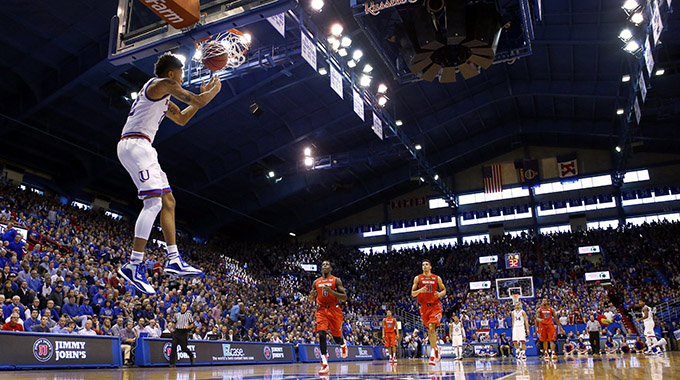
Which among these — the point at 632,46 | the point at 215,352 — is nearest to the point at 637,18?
the point at 632,46

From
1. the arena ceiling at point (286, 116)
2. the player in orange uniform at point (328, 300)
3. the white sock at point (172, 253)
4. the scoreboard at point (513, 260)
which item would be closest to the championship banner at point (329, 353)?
the player in orange uniform at point (328, 300)

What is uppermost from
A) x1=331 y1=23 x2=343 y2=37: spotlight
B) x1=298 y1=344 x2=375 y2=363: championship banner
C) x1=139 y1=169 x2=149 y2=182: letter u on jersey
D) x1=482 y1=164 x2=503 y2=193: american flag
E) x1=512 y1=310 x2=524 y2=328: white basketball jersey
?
x1=331 y1=23 x2=343 y2=37: spotlight

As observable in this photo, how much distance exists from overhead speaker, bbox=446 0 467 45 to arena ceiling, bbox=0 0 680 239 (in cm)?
903

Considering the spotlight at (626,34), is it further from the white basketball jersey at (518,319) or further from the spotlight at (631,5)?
the white basketball jersey at (518,319)

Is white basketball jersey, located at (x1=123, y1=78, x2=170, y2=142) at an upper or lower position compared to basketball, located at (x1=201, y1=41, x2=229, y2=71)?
lower

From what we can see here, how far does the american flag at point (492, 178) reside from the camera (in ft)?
137

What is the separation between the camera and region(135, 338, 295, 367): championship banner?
12.9m

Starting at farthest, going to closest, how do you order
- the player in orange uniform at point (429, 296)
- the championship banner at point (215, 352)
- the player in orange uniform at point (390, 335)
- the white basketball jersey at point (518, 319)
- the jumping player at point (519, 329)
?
the player in orange uniform at point (390, 335)
the white basketball jersey at point (518, 319)
the jumping player at point (519, 329)
the championship banner at point (215, 352)
the player in orange uniform at point (429, 296)

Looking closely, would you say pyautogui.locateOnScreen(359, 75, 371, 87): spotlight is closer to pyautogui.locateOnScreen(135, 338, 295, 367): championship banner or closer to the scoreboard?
pyautogui.locateOnScreen(135, 338, 295, 367): championship banner

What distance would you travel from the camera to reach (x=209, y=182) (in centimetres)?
3148

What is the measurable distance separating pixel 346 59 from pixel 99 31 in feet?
33.0

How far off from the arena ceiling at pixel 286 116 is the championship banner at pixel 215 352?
35.8 ft

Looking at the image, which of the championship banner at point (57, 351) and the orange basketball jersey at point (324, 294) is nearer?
the championship banner at point (57, 351)

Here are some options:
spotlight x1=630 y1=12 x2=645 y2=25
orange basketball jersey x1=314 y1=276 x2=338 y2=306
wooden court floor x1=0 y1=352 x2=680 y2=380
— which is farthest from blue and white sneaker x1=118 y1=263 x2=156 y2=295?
spotlight x1=630 y1=12 x2=645 y2=25
